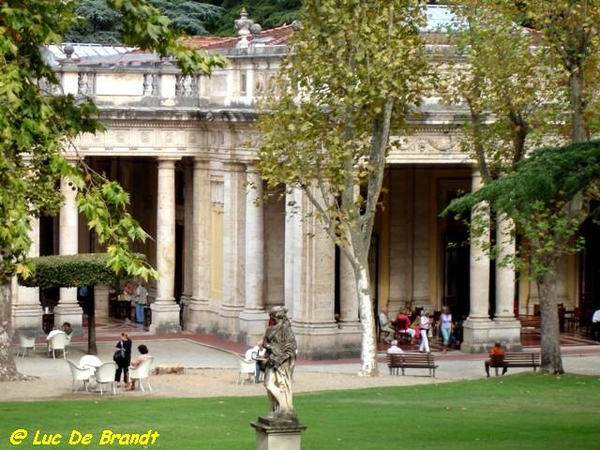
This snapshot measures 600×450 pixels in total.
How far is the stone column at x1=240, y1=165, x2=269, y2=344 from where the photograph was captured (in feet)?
139

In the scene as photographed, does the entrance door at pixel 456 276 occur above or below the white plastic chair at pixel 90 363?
above

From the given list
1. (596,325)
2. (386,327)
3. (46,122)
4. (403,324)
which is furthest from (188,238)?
(46,122)

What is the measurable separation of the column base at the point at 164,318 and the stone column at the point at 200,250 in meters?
0.74

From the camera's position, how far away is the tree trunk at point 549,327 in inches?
1359

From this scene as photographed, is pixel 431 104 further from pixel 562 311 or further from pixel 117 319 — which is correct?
pixel 117 319

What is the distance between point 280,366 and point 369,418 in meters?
4.81

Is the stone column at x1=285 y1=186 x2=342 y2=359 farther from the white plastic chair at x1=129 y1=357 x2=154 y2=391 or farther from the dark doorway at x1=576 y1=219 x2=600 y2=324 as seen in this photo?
the dark doorway at x1=576 y1=219 x2=600 y2=324

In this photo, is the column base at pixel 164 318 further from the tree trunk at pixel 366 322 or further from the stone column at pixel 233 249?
the tree trunk at pixel 366 322

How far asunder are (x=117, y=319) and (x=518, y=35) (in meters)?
17.6

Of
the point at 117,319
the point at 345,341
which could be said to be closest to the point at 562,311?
the point at 345,341

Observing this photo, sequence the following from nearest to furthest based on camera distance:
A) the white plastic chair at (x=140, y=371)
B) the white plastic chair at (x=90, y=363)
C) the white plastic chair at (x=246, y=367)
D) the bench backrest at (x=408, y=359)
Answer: the white plastic chair at (x=140, y=371) < the white plastic chair at (x=90, y=363) < the white plastic chair at (x=246, y=367) < the bench backrest at (x=408, y=359)

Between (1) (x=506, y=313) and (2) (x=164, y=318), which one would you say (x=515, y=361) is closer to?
(1) (x=506, y=313)

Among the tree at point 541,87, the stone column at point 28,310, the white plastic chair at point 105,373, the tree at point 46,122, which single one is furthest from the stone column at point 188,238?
the tree at point 46,122

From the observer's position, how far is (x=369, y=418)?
2689 centimetres
